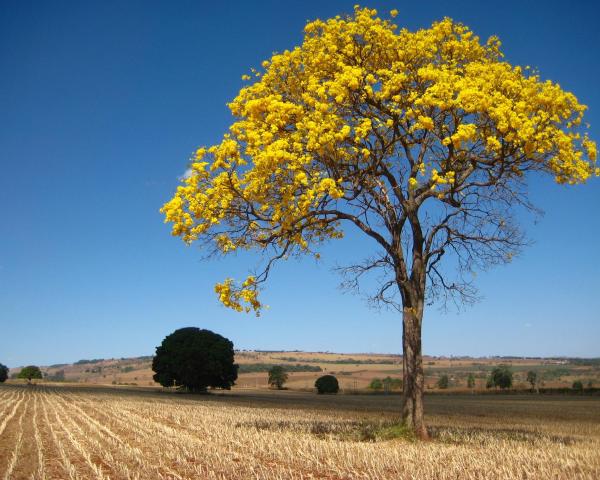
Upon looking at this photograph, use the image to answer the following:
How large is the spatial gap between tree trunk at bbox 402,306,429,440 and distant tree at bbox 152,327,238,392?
48.3 metres

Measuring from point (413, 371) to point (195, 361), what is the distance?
1941 inches

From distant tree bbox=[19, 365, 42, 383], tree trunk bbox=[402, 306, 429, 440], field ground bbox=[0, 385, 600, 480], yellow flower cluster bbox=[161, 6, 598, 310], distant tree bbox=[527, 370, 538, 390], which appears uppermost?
yellow flower cluster bbox=[161, 6, 598, 310]

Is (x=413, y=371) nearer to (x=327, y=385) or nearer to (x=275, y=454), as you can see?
(x=275, y=454)

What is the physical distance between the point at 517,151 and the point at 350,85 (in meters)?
5.65

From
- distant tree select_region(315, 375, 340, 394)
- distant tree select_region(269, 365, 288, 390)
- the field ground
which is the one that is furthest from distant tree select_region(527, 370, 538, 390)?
the field ground

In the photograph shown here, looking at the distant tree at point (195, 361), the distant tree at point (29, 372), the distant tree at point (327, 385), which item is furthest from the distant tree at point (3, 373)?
the distant tree at point (327, 385)

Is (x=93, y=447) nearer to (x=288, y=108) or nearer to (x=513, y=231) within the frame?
(x=288, y=108)

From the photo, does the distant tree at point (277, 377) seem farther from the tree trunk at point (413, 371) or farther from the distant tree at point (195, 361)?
the tree trunk at point (413, 371)

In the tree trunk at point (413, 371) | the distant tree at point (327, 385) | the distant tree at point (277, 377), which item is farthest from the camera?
the distant tree at point (277, 377)

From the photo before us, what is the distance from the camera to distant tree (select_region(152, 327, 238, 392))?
62.8 m

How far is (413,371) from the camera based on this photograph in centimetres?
1706

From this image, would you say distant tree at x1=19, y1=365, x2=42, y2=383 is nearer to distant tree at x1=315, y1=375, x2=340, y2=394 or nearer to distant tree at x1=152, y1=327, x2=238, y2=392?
distant tree at x1=152, y1=327, x2=238, y2=392

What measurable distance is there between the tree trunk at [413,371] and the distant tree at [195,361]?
159ft

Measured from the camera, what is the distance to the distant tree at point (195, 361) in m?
62.8
